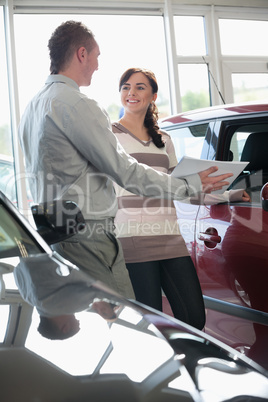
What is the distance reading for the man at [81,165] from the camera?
5.57 feet

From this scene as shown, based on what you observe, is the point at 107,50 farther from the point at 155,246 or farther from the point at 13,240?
the point at 13,240

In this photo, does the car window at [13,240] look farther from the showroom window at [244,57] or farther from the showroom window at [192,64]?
the showroom window at [244,57]

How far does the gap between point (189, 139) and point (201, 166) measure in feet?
2.91

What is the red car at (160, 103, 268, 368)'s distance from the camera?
2219mm

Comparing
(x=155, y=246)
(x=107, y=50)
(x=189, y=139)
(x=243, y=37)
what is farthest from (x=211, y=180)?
(x=243, y=37)

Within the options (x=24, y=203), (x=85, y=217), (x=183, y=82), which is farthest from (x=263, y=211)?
(x=183, y=82)

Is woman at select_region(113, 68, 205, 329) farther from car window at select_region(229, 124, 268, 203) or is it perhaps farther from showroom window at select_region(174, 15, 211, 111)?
showroom window at select_region(174, 15, 211, 111)

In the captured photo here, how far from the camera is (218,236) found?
2.38 metres

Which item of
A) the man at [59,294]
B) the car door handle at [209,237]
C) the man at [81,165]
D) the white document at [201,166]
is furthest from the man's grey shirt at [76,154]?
the car door handle at [209,237]

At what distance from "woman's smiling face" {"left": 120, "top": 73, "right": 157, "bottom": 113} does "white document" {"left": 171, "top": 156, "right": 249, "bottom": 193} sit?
625 mm

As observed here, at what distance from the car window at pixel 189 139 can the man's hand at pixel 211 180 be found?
0.74 m

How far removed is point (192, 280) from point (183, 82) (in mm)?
5682

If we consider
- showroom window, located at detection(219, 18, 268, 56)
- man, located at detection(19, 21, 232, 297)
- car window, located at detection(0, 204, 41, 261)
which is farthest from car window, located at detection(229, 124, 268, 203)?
showroom window, located at detection(219, 18, 268, 56)

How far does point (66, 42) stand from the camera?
1821 millimetres
